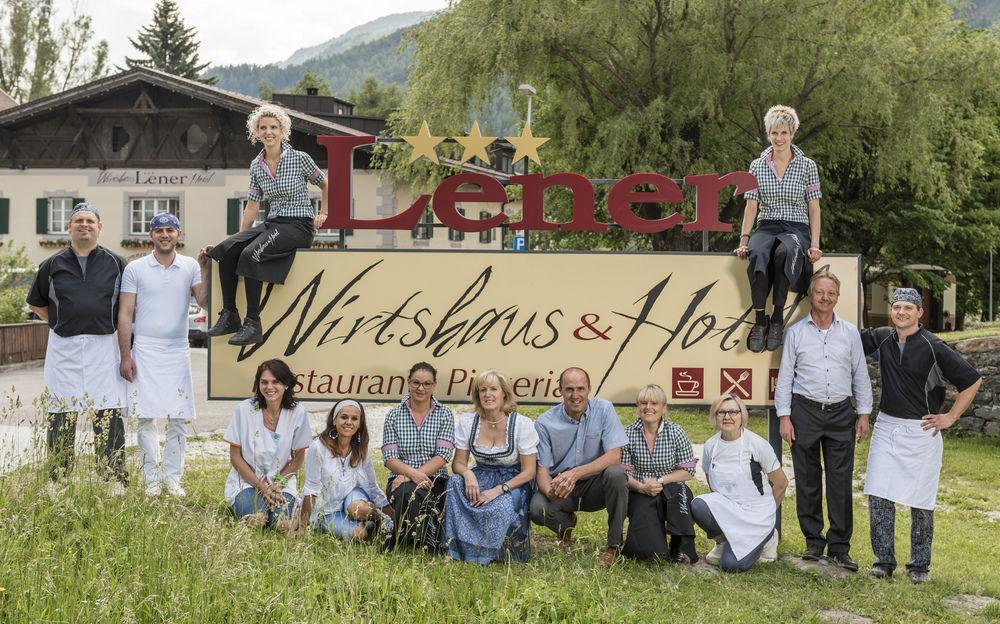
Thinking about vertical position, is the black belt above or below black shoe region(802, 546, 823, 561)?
above

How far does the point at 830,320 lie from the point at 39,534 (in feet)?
15.2

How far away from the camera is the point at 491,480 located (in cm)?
613

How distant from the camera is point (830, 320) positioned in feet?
20.7

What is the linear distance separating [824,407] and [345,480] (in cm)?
299

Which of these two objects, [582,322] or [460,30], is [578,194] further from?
[460,30]

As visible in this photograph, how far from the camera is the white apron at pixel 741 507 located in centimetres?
607

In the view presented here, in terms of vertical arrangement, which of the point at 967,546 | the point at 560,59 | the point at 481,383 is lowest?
the point at 967,546

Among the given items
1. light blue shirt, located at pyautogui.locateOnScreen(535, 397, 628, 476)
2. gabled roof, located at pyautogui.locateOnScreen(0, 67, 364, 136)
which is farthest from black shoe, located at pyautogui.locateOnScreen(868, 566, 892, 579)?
gabled roof, located at pyautogui.locateOnScreen(0, 67, 364, 136)

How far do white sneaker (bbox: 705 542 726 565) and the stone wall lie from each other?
7774 mm

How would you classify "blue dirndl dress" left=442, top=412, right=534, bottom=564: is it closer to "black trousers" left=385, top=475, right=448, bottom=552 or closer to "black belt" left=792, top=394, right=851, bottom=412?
"black trousers" left=385, top=475, right=448, bottom=552

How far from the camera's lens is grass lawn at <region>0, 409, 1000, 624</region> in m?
4.17

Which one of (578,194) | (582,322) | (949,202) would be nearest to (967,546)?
(582,322)

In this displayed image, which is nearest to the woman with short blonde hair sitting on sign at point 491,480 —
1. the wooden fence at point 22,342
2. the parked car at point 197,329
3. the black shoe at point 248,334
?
the black shoe at point 248,334

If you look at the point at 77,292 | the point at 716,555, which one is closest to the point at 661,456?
the point at 716,555
